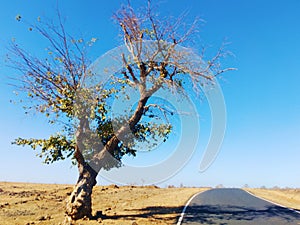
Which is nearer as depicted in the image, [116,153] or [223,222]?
[223,222]

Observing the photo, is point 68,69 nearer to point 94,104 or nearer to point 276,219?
point 94,104

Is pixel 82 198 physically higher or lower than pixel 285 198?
lower

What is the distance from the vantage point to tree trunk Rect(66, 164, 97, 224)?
45.1 feet

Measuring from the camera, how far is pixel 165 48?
1596 cm

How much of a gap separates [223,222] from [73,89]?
909 centimetres

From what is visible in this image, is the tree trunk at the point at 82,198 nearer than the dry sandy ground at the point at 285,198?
Yes

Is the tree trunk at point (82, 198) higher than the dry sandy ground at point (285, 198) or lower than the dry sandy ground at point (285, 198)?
lower

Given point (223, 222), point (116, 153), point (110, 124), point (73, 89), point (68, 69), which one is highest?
point (68, 69)

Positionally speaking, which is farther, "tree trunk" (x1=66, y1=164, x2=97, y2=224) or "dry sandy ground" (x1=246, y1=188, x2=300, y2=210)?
"dry sandy ground" (x1=246, y1=188, x2=300, y2=210)

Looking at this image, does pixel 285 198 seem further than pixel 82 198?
Yes

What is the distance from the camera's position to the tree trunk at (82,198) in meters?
13.7

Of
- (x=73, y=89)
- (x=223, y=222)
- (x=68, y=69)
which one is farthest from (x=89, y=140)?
(x=223, y=222)

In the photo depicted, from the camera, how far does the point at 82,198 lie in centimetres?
1394

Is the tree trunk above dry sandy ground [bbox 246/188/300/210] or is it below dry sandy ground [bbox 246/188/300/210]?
below
